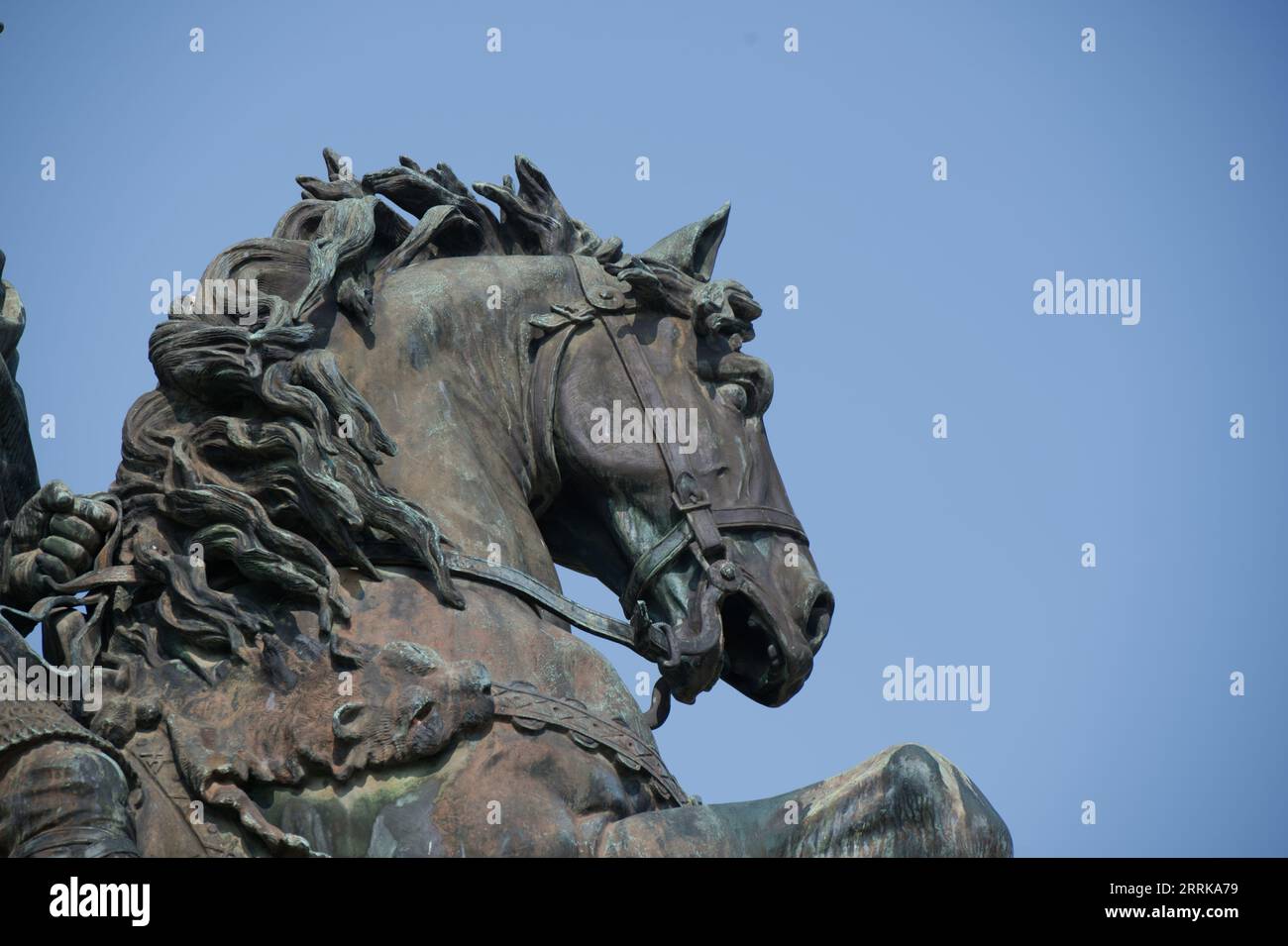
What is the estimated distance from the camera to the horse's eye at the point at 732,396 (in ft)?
32.6

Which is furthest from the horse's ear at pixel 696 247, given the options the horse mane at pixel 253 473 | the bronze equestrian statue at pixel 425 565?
the horse mane at pixel 253 473

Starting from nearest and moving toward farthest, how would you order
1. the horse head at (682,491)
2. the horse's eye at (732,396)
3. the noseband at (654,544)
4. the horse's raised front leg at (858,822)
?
the horse's raised front leg at (858,822)
the noseband at (654,544)
the horse head at (682,491)
the horse's eye at (732,396)

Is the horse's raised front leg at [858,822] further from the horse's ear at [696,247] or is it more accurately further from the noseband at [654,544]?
the horse's ear at [696,247]

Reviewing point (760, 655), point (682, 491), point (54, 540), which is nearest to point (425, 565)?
point (682, 491)

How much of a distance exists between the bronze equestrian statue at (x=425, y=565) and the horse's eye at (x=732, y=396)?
1 cm

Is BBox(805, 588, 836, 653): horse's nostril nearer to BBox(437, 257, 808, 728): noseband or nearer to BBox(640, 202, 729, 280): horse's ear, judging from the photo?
BBox(437, 257, 808, 728): noseband

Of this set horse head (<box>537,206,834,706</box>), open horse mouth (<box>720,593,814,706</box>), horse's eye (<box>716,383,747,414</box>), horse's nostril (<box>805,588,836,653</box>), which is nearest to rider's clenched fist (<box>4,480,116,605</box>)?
horse head (<box>537,206,834,706</box>)

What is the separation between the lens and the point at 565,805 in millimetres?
8398

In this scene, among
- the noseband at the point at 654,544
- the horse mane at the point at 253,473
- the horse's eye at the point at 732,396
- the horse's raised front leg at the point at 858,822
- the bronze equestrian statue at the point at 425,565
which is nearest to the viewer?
the horse's raised front leg at the point at 858,822

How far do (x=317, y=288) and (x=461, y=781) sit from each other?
2.06 m

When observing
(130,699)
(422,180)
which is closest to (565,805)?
(130,699)

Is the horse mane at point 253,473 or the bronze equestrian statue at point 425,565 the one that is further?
the horse mane at point 253,473

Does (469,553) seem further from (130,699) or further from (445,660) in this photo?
(130,699)

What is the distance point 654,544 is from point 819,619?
26.1 inches
